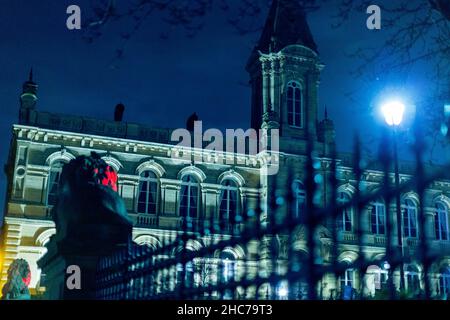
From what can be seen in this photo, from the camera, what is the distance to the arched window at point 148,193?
92.1 feet

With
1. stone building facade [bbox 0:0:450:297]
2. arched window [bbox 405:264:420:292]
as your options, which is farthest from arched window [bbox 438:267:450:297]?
stone building facade [bbox 0:0:450:297]

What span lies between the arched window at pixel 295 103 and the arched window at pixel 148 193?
9.22 metres

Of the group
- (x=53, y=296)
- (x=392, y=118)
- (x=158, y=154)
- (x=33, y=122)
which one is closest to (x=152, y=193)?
(x=158, y=154)

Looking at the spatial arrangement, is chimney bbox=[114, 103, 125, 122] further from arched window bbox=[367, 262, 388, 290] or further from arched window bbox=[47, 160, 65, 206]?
arched window bbox=[367, 262, 388, 290]

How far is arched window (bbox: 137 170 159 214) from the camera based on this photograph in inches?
1105

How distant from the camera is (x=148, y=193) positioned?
28.1 m

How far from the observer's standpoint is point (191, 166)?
28969 millimetres

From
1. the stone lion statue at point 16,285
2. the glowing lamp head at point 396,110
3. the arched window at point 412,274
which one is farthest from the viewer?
the glowing lamp head at point 396,110

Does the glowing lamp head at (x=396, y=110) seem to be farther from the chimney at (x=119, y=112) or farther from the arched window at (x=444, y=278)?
the chimney at (x=119, y=112)

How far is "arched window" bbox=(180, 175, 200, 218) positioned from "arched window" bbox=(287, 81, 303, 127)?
741 centimetres

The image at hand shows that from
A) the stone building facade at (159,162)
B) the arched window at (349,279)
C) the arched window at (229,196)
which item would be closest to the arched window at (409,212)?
the stone building facade at (159,162)

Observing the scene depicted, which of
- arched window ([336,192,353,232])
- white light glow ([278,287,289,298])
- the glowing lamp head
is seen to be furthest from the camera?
the glowing lamp head

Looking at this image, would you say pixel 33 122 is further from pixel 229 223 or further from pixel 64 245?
pixel 229 223
